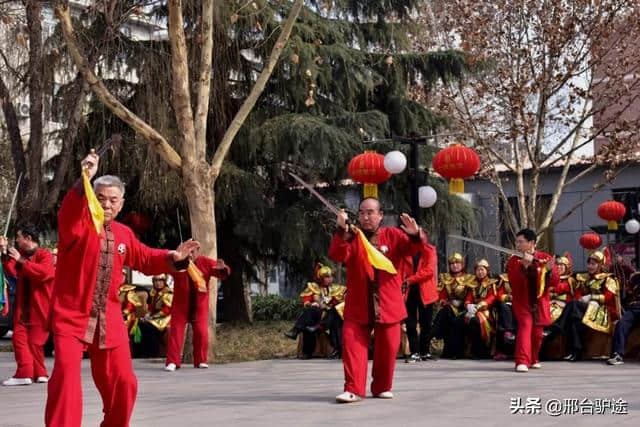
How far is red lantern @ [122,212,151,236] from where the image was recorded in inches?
719

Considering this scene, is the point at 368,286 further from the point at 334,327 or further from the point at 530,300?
the point at 334,327

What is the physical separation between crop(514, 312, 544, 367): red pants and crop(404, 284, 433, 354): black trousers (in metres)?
1.50

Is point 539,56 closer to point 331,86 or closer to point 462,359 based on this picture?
point 331,86

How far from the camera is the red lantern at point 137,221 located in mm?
18250

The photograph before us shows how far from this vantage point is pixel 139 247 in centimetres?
651

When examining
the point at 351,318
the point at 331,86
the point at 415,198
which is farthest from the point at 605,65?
the point at 351,318

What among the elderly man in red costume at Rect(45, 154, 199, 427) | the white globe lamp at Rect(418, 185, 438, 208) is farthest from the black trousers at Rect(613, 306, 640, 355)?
the elderly man in red costume at Rect(45, 154, 199, 427)

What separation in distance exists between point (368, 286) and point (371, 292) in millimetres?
56

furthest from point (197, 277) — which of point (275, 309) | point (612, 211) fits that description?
point (275, 309)

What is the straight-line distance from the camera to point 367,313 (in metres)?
8.34

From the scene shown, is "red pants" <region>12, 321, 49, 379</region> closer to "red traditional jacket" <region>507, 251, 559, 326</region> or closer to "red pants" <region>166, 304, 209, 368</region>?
"red pants" <region>166, 304, 209, 368</region>

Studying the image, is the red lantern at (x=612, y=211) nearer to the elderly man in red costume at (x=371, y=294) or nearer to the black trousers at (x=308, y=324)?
the black trousers at (x=308, y=324)

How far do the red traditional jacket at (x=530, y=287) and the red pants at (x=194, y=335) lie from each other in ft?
12.7

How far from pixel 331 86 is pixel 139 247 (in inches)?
520
